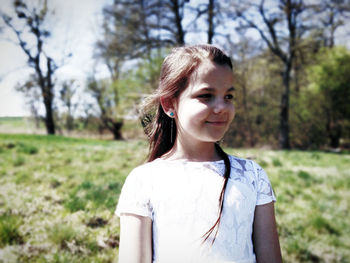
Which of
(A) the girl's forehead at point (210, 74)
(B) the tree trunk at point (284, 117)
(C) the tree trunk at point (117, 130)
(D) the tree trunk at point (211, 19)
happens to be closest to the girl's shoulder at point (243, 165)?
(A) the girl's forehead at point (210, 74)

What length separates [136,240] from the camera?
3.70 ft

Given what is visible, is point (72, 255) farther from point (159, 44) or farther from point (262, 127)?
point (262, 127)

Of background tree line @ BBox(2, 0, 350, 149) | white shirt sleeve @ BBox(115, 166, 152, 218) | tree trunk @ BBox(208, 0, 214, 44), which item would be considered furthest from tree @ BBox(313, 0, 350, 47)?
→ white shirt sleeve @ BBox(115, 166, 152, 218)

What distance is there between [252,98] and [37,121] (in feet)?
38.2

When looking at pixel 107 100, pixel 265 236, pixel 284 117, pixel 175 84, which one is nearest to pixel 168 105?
pixel 175 84

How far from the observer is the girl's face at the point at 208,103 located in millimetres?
1231

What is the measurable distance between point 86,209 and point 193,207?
1901 millimetres

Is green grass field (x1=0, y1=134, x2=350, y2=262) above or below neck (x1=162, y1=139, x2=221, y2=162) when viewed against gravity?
below

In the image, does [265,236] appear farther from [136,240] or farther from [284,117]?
Result: [284,117]

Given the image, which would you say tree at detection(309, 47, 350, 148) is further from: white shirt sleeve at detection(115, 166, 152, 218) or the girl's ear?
white shirt sleeve at detection(115, 166, 152, 218)

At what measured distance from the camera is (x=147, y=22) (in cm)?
851

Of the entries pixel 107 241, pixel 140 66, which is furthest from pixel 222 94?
pixel 140 66

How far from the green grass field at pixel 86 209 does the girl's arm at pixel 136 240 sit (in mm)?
987

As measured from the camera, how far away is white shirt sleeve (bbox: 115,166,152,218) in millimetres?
1151
